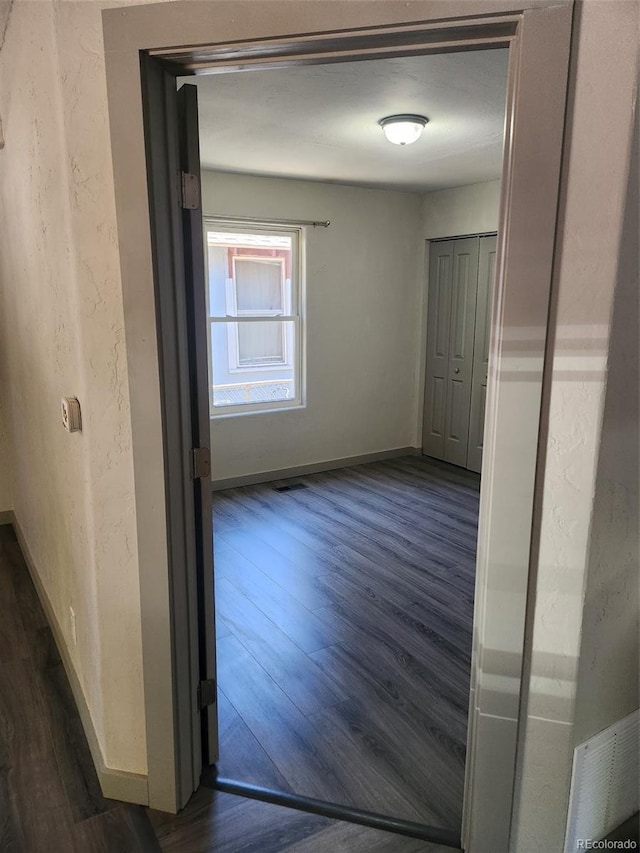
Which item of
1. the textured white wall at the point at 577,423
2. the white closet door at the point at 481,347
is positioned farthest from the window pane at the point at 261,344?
the textured white wall at the point at 577,423

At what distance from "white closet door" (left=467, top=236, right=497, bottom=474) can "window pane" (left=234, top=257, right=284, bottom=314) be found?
66.8 inches

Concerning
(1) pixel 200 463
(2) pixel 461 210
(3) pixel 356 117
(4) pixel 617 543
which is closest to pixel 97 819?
(1) pixel 200 463

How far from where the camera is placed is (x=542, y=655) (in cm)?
134

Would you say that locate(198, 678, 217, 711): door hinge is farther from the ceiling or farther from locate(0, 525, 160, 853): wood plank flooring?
the ceiling

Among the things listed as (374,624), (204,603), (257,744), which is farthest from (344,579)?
(204,603)

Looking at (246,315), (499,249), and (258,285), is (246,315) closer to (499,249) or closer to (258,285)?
(258,285)

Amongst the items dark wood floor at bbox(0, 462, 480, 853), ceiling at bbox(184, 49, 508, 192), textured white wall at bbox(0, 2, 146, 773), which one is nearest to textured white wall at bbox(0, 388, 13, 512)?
dark wood floor at bbox(0, 462, 480, 853)

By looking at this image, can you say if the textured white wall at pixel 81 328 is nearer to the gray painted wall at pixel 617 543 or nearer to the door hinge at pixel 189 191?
the door hinge at pixel 189 191

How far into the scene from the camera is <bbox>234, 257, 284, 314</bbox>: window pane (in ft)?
15.1

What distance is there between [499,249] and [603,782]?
1371mm

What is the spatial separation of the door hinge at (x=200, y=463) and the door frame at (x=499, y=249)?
0.27 feet

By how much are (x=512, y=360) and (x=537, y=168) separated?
39cm

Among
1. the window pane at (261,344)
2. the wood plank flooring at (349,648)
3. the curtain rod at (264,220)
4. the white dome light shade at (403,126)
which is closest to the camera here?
the wood plank flooring at (349,648)

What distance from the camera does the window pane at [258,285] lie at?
4.59 metres
